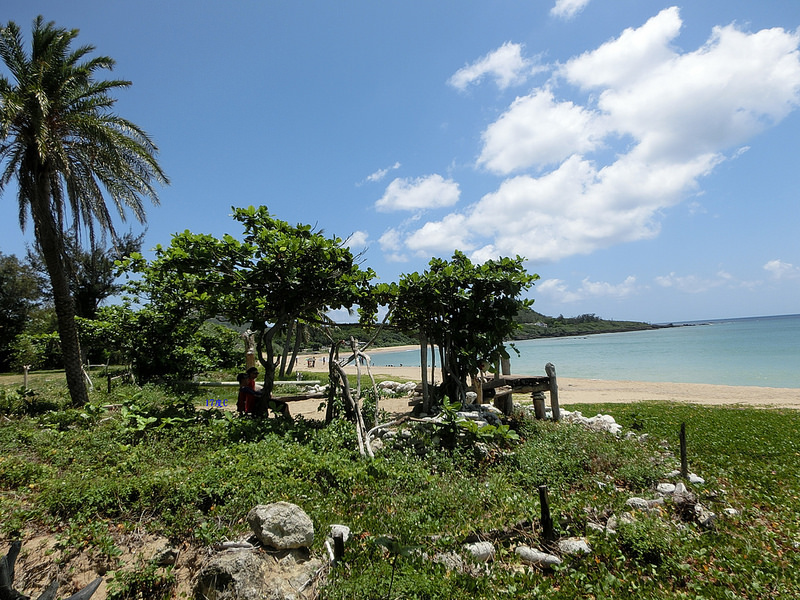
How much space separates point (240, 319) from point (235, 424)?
8.53 feet

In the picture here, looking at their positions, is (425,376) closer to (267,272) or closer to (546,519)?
(267,272)

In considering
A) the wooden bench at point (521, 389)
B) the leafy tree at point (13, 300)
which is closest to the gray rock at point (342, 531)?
the wooden bench at point (521, 389)

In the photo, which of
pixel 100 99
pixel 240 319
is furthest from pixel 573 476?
pixel 100 99

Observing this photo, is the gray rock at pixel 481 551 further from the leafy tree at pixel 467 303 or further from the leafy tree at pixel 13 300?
the leafy tree at pixel 13 300

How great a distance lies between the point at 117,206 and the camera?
39.4 feet

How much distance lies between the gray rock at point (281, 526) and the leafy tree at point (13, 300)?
38128 millimetres

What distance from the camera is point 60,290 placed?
1051 centimetres

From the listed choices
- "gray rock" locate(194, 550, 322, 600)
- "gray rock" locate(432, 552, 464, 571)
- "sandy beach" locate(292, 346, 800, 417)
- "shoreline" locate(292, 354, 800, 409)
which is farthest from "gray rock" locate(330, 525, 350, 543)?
"shoreline" locate(292, 354, 800, 409)

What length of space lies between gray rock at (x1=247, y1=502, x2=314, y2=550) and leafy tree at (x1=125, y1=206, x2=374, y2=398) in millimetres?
4410

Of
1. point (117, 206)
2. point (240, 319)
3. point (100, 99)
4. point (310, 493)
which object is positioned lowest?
point (310, 493)

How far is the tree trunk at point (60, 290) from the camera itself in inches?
408

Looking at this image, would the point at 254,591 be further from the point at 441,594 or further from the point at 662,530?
the point at 662,530

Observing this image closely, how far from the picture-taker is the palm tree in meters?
9.97

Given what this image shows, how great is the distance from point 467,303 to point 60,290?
1001cm
